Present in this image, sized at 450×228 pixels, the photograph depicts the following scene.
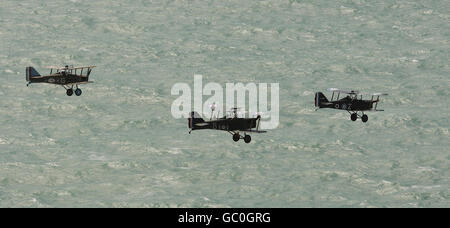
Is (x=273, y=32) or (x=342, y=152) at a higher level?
(x=273, y=32)

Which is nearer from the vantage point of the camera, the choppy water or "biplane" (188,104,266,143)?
"biplane" (188,104,266,143)

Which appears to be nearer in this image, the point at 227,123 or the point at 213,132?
the point at 227,123

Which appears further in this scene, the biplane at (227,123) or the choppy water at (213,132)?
the choppy water at (213,132)

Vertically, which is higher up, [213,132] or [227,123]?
[227,123]

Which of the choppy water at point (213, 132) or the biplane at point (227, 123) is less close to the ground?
the biplane at point (227, 123)
